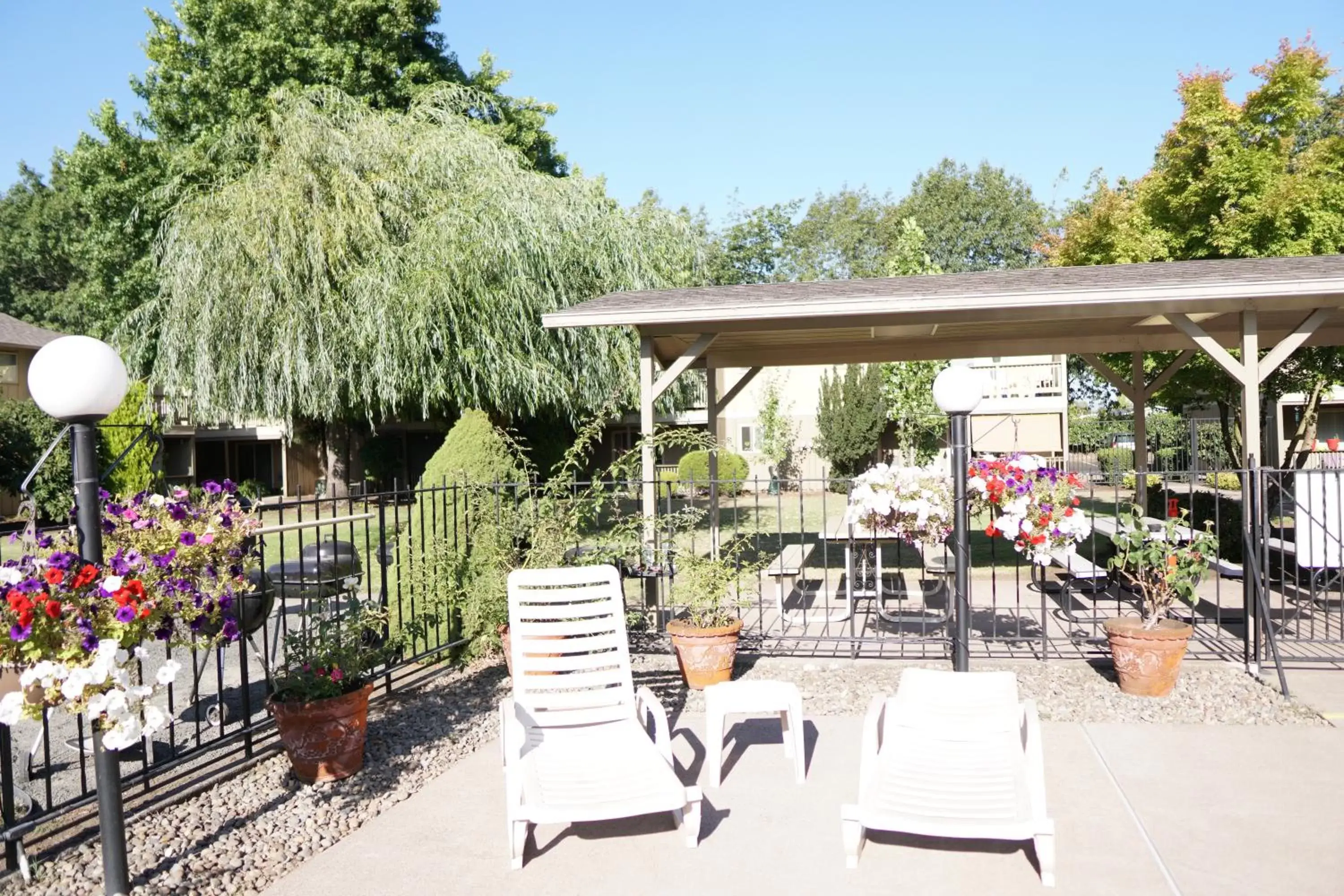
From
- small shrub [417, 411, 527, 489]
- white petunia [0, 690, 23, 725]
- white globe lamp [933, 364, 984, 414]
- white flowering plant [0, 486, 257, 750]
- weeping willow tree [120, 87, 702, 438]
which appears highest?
weeping willow tree [120, 87, 702, 438]

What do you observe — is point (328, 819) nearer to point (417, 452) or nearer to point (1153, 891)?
point (1153, 891)

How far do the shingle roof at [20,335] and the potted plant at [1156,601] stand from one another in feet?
88.7

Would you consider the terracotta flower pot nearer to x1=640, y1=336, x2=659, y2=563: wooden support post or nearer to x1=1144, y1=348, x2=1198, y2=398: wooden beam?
x1=640, y1=336, x2=659, y2=563: wooden support post

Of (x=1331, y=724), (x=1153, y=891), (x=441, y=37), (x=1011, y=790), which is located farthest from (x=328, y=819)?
(x=441, y=37)

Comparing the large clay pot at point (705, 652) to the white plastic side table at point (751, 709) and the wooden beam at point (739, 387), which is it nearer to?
the white plastic side table at point (751, 709)

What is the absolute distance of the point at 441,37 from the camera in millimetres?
22484

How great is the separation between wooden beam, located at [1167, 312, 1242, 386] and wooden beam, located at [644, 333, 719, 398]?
3.83 metres

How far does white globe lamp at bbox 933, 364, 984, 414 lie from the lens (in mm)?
5039

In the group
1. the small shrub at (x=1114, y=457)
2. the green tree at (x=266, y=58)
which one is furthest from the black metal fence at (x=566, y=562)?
the small shrub at (x=1114, y=457)

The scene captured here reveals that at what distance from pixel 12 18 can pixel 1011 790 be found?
29.9 metres

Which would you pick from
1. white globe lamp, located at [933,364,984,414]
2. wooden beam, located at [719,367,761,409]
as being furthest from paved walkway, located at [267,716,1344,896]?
wooden beam, located at [719,367,761,409]

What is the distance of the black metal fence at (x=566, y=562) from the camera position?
478 centimetres

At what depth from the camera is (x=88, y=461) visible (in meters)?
3.30

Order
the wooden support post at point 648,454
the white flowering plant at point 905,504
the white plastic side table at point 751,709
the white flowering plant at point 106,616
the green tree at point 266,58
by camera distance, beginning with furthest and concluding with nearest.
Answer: the green tree at point 266,58, the wooden support post at point 648,454, the white flowering plant at point 905,504, the white plastic side table at point 751,709, the white flowering plant at point 106,616
